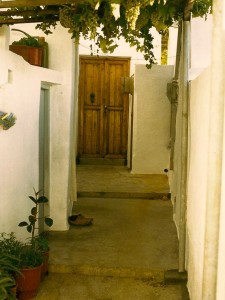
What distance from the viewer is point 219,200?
3000 millimetres

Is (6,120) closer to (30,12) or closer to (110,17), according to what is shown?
(30,12)

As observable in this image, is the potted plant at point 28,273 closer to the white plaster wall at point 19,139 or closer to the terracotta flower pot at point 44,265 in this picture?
the terracotta flower pot at point 44,265

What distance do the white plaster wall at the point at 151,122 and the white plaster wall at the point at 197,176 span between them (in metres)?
6.33

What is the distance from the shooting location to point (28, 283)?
4.74 meters

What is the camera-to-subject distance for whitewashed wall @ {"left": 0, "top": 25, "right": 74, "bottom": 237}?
4.95 metres

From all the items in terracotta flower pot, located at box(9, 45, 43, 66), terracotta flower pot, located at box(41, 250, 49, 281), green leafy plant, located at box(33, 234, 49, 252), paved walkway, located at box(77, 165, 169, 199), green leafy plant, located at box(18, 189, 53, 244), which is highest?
terracotta flower pot, located at box(9, 45, 43, 66)

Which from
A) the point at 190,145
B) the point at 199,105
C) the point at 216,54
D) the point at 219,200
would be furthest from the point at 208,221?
the point at 190,145

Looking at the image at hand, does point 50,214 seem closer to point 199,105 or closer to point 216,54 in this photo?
point 199,105

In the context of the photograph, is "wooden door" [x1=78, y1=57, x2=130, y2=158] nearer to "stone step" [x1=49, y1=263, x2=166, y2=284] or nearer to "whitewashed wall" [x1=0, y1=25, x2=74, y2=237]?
"whitewashed wall" [x1=0, y1=25, x2=74, y2=237]

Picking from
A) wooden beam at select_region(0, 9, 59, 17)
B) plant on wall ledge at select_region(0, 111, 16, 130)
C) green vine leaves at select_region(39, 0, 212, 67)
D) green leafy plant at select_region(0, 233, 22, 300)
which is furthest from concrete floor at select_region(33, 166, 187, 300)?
wooden beam at select_region(0, 9, 59, 17)

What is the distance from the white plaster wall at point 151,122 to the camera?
11453mm

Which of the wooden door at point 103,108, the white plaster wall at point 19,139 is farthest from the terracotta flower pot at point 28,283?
the wooden door at point 103,108

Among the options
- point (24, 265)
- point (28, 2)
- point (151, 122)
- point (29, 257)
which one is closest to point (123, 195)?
point (151, 122)

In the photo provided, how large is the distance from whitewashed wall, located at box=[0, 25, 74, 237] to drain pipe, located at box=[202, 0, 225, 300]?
2.61 metres
